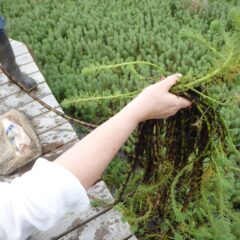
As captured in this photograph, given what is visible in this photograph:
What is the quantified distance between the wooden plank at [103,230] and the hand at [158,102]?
3.61ft

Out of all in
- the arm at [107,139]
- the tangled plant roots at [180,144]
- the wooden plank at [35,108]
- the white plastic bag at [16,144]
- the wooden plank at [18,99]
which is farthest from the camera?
the wooden plank at [18,99]

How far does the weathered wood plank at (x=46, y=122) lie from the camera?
3236 millimetres

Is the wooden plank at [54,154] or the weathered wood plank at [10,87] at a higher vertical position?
the weathered wood plank at [10,87]

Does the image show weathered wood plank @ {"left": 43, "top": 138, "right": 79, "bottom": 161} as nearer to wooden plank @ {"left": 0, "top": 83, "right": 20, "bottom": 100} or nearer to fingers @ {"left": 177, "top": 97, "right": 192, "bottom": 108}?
wooden plank @ {"left": 0, "top": 83, "right": 20, "bottom": 100}

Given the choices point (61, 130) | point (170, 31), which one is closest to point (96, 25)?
point (170, 31)

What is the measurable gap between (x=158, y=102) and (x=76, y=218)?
1298mm

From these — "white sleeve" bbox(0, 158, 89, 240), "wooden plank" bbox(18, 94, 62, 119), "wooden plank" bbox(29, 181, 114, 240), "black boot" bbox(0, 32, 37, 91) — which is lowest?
"wooden plank" bbox(29, 181, 114, 240)

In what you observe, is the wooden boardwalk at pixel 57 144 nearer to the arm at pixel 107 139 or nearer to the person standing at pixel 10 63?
the person standing at pixel 10 63

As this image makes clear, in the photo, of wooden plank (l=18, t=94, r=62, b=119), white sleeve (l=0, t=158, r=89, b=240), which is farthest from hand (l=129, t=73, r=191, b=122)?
wooden plank (l=18, t=94, r=62, b=119)

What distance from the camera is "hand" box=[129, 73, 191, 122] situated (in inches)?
58.7

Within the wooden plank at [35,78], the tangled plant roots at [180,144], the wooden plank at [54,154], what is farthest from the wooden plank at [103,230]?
the wooden plank at [35,78]

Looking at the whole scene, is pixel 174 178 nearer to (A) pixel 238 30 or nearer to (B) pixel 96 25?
(A) pixel 238 30

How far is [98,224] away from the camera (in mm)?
2535

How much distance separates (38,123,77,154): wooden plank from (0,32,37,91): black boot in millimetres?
641
